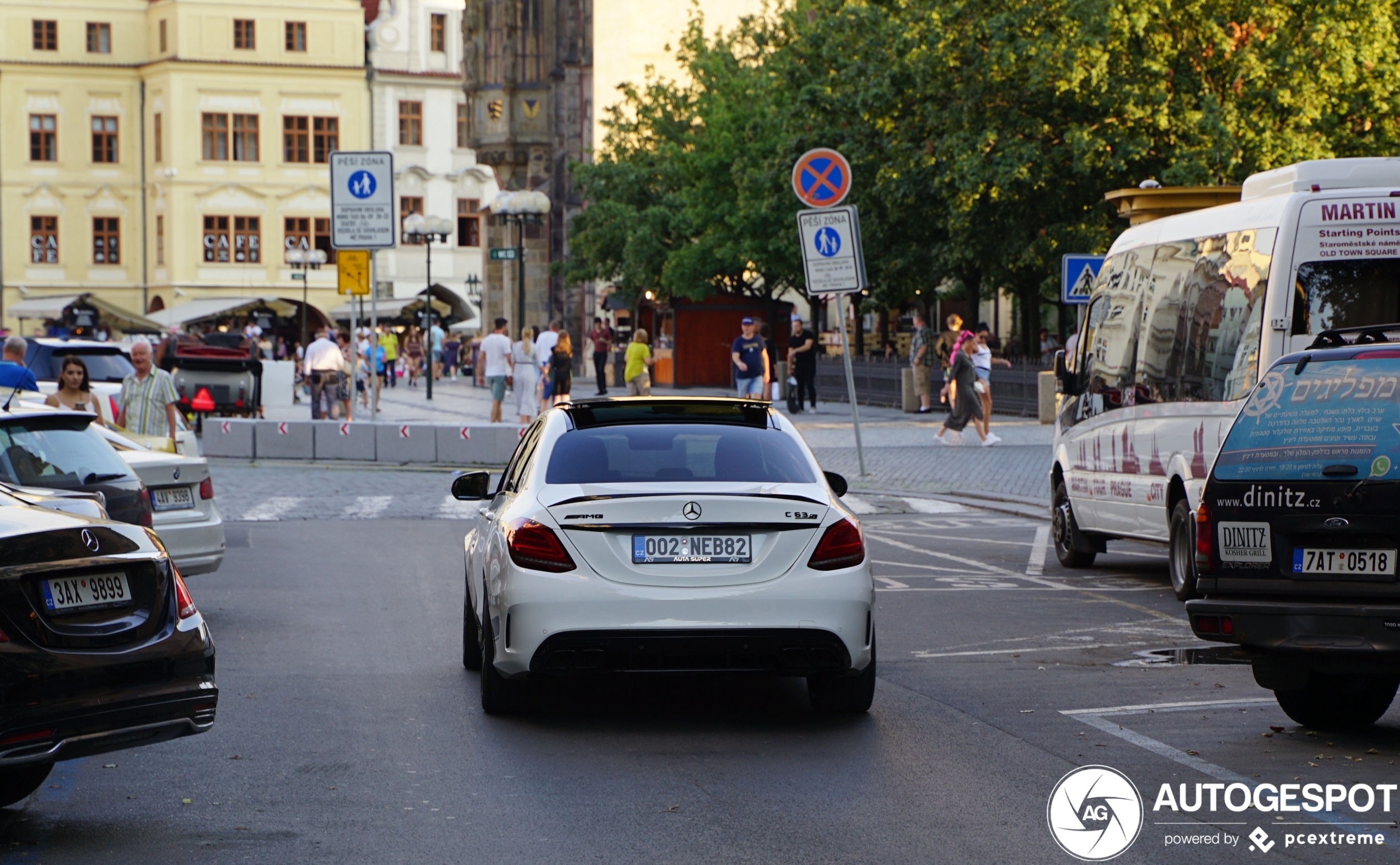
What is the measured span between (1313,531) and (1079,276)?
16.4 meters

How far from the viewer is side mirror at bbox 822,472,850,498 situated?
9164 millimetres

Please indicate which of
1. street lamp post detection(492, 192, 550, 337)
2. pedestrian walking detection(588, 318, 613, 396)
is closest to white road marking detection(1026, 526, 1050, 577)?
street lamp post detection(492, 192, 550, 337)

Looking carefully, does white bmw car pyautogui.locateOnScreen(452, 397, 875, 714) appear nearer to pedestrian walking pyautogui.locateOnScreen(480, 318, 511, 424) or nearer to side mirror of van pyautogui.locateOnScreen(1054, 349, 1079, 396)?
side mirror of van pyautogui.locateOnScreen(1054, 349, 1079, 396)

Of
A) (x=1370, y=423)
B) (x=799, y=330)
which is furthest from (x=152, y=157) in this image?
(x=1370, y=423)

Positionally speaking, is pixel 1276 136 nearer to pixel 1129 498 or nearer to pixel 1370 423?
pixel 1129 498

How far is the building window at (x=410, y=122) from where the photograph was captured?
8356cm

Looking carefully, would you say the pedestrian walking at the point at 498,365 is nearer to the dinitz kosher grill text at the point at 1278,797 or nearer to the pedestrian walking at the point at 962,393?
the pedestrian walking at the point at 962,393

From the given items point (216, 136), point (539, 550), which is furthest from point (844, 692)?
point (216, 136)

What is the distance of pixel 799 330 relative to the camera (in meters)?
38.0

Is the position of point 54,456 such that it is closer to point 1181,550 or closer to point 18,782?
point 18,782

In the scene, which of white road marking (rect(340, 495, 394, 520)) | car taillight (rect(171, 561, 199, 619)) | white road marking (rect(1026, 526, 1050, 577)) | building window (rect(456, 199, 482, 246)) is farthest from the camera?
building window (rect(456, 199, 482, 246))

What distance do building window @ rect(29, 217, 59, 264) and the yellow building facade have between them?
2.7 inches

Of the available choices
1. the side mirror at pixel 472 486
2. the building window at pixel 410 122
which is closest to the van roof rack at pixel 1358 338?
the side mirror at pixel 472 486

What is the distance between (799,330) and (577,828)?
105 feet
